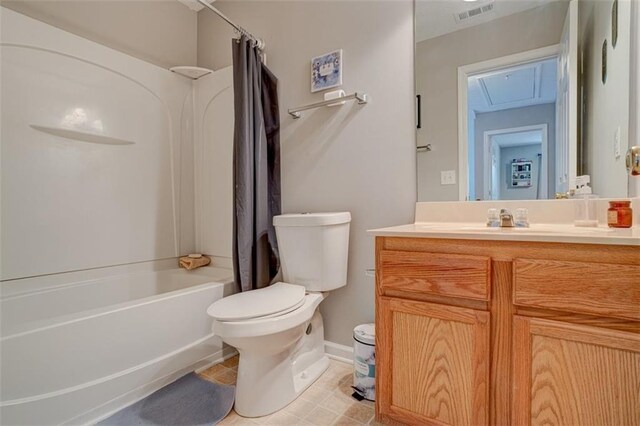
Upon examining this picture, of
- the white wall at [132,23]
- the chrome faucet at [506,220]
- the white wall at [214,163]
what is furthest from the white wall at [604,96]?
the white wall at [132,23]

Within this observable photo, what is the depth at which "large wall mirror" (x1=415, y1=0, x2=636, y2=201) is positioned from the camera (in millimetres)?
1161

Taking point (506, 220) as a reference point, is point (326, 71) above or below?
above

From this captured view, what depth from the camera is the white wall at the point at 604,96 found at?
1.10 m

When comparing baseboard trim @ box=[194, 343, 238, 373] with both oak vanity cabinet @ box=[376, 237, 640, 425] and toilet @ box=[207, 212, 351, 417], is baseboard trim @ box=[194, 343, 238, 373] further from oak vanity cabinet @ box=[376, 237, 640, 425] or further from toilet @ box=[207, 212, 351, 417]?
oak vanity cabinet @ box=[376, 237, 640, 425]

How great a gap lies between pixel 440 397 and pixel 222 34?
2.72 meters

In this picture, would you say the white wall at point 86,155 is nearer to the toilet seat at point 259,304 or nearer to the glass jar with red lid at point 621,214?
the toilet seat at point 259,304

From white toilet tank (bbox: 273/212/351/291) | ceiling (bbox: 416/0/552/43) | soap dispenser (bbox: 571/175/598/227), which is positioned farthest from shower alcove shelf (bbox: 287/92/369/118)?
soap dispenser (bbox: 571/175/598/227)

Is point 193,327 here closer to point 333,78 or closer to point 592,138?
point 333,78

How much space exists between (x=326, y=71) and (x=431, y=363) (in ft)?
5.20

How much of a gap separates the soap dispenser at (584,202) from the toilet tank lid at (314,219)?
3.21ft

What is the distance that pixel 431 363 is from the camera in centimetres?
102

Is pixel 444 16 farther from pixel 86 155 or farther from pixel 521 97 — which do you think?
pixel 86 155

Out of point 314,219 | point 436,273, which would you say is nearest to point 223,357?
point 314,219

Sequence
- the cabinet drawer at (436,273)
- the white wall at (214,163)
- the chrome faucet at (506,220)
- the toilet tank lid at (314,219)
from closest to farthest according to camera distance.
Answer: the cabinet drawer at (436,273)
the chrome faucet at (506,220)
the toilet tank lid at (314,219)
the white wall at (214,163)
